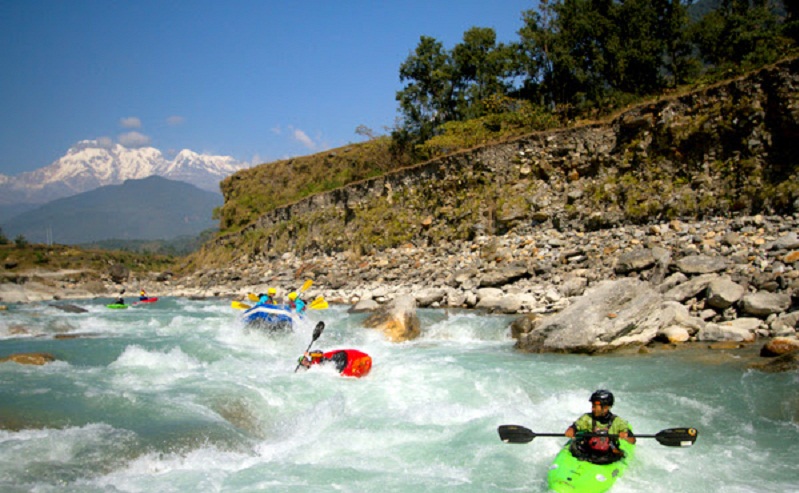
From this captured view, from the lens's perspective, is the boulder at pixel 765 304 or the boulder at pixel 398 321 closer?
the boulder at pixel 765 304

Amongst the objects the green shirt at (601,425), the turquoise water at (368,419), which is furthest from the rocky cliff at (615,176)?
the green shirt at (601,425)

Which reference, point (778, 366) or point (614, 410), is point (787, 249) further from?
point (614, 410)

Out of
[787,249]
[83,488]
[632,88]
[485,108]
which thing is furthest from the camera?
[485,108]

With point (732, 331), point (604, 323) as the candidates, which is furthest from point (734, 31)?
point (604, 323)

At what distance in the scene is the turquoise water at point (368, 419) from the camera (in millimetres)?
5422

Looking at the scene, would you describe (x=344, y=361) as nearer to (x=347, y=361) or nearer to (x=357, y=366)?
(x=347, y=361)

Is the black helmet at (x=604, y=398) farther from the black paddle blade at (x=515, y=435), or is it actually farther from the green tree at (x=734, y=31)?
the green tree at (x=734, y=31)

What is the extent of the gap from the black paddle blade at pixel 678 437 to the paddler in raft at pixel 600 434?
0.30m

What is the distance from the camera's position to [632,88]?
2725 cm

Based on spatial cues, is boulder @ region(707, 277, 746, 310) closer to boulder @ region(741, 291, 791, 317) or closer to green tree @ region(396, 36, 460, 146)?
boulder @ region(741, 291, 791, 317)

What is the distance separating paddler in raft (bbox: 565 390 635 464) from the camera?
17.8 feet

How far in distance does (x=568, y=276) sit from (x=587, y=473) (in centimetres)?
1178

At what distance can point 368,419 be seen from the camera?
7.33 meters

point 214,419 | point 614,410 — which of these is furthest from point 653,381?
point 214,419
